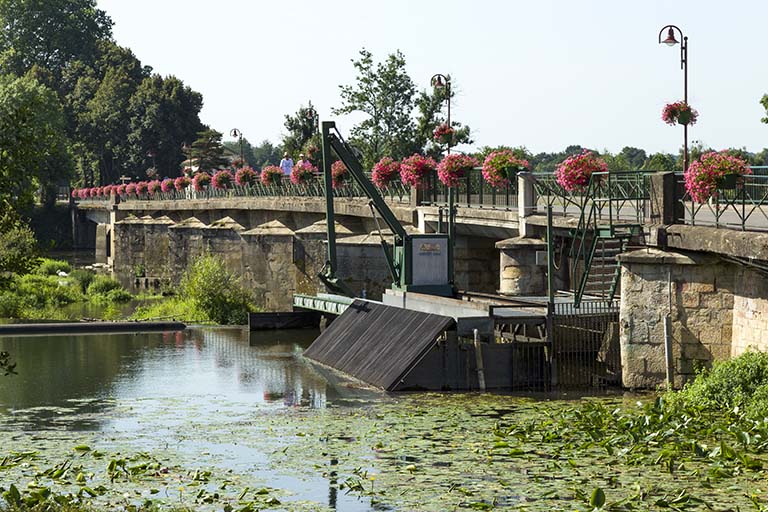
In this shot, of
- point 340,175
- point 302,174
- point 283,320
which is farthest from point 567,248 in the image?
point 302,174

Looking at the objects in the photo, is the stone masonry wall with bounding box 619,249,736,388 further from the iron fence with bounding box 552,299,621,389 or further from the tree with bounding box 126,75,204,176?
the tree with bounding box 126,75,204,176

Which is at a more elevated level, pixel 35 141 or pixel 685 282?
pixel 35 141

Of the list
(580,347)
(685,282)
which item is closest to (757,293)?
(685,282)

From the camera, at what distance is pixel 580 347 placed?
2573cm

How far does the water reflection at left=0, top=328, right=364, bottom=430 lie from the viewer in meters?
24.8

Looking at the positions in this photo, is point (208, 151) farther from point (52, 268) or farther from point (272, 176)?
point (272, 176)

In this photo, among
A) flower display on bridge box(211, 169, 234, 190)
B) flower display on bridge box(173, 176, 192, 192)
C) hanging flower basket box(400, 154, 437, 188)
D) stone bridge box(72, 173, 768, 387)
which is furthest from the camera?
flower display on bridge box(173, 176, 192, 192)

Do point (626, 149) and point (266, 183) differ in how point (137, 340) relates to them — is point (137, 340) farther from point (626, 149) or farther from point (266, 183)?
point (626, 149)

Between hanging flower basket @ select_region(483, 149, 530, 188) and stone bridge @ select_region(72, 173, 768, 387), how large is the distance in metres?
0.41

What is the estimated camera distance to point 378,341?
91.7 feet

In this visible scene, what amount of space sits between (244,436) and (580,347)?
7679mm

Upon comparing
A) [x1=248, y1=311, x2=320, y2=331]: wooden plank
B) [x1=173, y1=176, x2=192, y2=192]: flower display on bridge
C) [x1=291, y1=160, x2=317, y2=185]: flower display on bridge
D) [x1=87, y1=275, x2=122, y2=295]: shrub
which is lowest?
[x1=248, y1=311, x2=320, y2=331]: wooden plank

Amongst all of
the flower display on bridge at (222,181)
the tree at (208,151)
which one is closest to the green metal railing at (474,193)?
the flower display on bridge at (222,181)

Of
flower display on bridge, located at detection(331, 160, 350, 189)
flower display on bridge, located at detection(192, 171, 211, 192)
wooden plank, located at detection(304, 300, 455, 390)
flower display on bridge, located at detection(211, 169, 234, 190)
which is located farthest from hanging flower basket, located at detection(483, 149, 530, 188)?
flower display on bridge, located at detection(192, 171, 211, 192)
